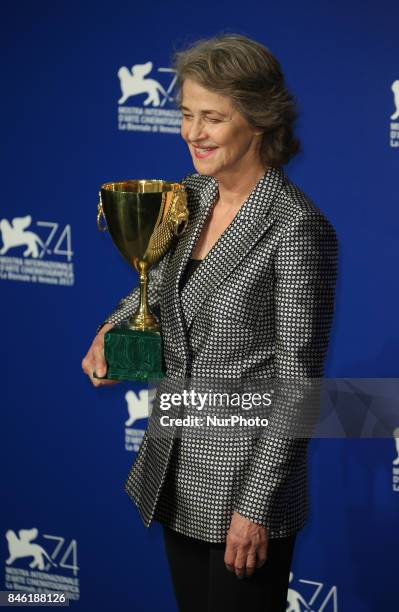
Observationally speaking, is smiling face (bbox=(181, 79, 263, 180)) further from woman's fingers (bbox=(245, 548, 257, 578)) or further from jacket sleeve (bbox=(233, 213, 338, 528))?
woman's fingers (bbox=(245, 548, 257, 578))

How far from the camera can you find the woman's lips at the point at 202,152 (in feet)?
5.54

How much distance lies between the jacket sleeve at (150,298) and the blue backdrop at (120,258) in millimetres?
570

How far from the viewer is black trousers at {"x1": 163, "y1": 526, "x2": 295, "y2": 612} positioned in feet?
5.85

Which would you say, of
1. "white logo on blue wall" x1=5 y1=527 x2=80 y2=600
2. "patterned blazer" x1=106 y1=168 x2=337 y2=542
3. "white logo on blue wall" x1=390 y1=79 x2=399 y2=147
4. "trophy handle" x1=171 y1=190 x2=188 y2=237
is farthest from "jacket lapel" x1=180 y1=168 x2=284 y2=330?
"white logo on blue wall" x1=5 y1=527 x2=80 y2=600

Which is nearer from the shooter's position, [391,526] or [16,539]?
[391,526]

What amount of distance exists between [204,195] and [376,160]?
63 centimetres

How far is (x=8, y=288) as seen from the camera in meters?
2.77

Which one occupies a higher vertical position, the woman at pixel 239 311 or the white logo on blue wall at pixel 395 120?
the white logo on blue wall at pixel 395 120

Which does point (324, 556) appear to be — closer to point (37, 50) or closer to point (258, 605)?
point (258, 605)

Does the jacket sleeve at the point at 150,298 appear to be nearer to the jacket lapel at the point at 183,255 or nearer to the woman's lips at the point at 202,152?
the jacket lapel at the point at 183,255

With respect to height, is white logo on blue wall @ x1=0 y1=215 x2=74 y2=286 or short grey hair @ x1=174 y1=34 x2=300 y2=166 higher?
short grey hair @ x1=174 y1=34 x2=300 y2=166

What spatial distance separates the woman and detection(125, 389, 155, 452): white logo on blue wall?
870mm

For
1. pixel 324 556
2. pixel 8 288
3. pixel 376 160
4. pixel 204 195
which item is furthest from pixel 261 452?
pixel 8 288

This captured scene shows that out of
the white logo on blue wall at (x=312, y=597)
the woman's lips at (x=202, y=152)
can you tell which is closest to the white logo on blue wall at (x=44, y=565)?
the white logo on blue wall at (x=312, y=597)
